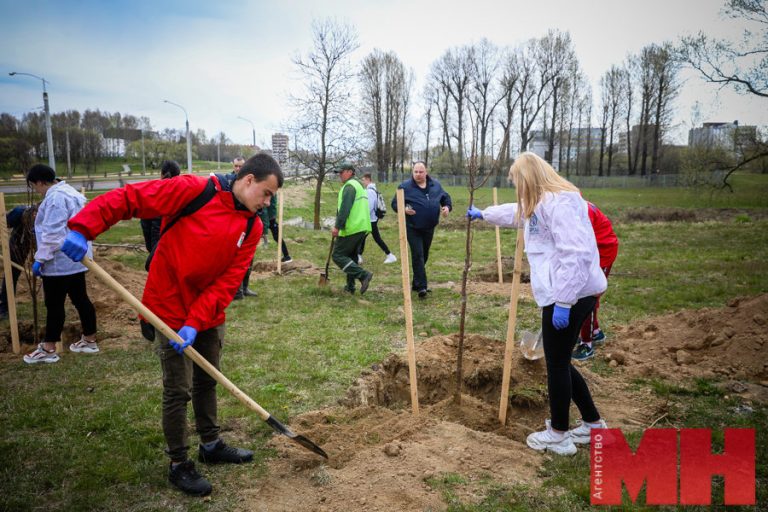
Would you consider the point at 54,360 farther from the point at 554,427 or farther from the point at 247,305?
the point at 554,427

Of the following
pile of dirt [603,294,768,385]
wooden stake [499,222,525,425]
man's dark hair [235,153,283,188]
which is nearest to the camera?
man's dark hair [235,153,283,188]

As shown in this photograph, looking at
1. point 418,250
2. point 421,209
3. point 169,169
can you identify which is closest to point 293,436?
point 169,169

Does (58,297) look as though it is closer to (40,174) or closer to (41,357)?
(41,357)

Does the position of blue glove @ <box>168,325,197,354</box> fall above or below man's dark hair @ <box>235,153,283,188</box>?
below

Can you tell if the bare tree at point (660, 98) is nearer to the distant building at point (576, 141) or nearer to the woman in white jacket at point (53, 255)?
the distant building at point (576, 141)

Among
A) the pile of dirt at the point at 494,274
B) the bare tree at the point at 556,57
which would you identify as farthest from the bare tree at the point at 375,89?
the pile of dirt at the point at 494,274

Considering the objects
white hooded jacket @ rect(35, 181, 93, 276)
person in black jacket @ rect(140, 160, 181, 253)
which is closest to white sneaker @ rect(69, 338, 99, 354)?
white hooded jacket @ rect(35, 181, 93, 276)

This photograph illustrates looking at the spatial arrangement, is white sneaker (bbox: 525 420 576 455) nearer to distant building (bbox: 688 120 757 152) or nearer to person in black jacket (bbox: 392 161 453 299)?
person in black jacket (bbox: 392 161 453 299)

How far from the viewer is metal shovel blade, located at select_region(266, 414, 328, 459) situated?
3.52 m

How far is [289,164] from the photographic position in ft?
75.0

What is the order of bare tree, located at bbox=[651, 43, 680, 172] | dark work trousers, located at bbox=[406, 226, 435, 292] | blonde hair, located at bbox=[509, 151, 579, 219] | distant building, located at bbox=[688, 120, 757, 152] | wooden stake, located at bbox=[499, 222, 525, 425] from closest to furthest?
blonde hair, located at bbox=[509, 151, 579, 219] → wooden stake, located at bbox=[499, 222, 525, 425] → dark work trousers, located at bbox=[406, 226, 435, 292] → distant building, located at bbox=[688, 120, 757, 152] → bare tree, located at bbox=[651, 43, 680, 172]

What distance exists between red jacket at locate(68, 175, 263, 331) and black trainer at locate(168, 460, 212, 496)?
991 mm

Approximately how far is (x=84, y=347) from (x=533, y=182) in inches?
235

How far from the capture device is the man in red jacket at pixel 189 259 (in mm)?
3088
